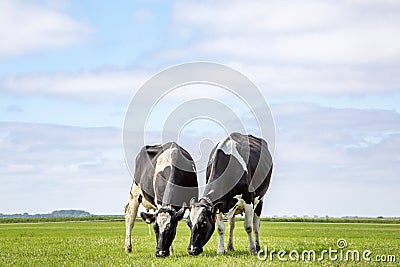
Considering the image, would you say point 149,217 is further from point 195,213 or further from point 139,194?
point 139,194

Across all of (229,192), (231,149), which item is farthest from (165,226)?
(231,149)

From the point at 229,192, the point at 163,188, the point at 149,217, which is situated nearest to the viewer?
the point at 149,217

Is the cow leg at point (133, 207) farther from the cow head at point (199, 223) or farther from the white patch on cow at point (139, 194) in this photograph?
the cow head at point (199, 223)

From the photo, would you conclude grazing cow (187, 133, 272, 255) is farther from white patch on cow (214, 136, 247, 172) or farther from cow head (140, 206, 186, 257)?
cow head (140, 206, 186, 257)

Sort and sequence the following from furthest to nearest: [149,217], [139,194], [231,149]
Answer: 1. [139,194]
2. [231,149]
3. [149,217]

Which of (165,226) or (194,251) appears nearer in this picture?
(194,251)

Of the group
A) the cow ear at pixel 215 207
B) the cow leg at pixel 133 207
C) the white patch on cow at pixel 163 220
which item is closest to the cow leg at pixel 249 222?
the cow ear at pixel 215 207

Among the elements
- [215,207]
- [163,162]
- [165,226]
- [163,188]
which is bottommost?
[165,226]

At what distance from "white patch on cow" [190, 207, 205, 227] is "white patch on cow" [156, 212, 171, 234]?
845 millimetres

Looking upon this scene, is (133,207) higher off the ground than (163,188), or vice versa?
(163,188)

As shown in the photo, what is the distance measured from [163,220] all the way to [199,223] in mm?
1224

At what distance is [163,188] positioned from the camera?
1947 centimetres

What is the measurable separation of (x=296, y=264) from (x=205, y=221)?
3474mm

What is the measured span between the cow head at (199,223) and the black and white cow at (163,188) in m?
0.76
